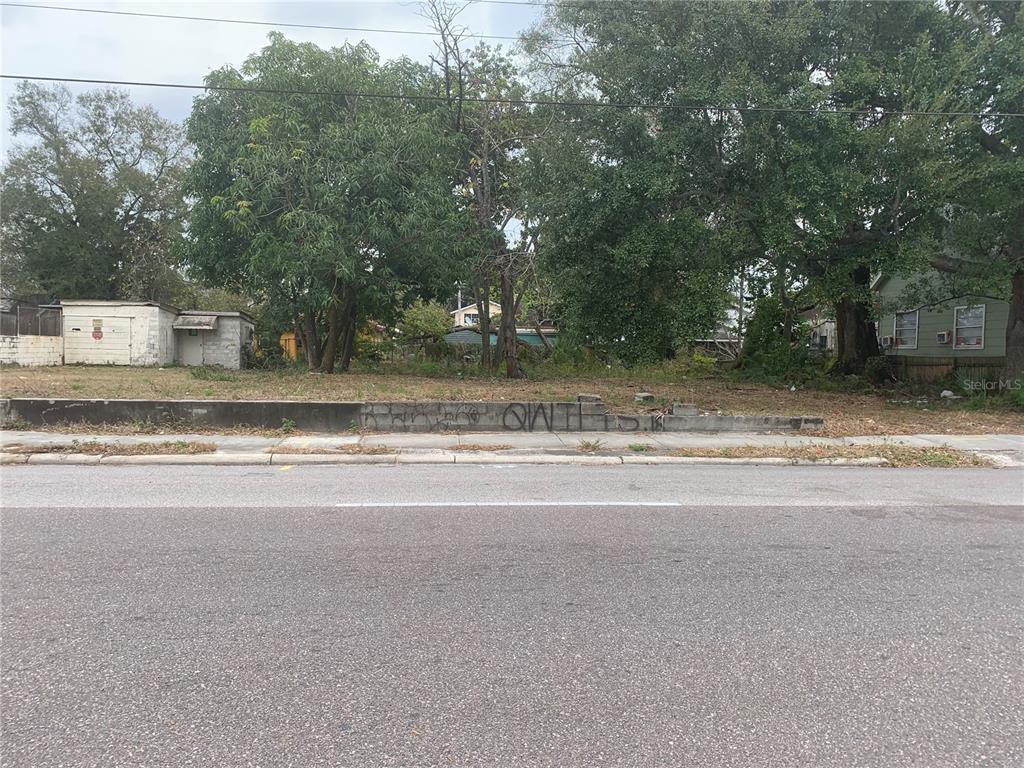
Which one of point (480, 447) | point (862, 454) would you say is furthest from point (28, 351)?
point (862, 454)

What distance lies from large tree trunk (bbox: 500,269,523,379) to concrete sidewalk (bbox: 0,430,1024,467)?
1300cm

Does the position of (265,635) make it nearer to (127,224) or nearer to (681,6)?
(681,6)

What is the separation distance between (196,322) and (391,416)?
76.8ft

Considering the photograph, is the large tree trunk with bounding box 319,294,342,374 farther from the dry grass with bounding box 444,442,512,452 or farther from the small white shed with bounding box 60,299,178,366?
the dry grass with bounding box 444,442,512,452

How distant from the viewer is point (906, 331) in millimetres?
26234

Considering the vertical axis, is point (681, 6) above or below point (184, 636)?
above

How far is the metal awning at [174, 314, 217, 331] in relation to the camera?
31.1 m

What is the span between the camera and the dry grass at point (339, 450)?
10.4m

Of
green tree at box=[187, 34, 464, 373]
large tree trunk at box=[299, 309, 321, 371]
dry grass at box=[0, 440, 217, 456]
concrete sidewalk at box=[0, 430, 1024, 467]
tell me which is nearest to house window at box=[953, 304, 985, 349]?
concrete sidewalk at box=[0, 430, 1024, 467]

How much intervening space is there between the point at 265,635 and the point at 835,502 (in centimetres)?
622

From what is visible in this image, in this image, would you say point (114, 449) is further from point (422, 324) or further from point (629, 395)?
point (422, 324)

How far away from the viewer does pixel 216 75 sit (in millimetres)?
22500

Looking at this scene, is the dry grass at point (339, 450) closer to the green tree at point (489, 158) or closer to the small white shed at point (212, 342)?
the green tree at point (489, 158)

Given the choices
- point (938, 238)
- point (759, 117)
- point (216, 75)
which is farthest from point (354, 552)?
point (216, 75)
